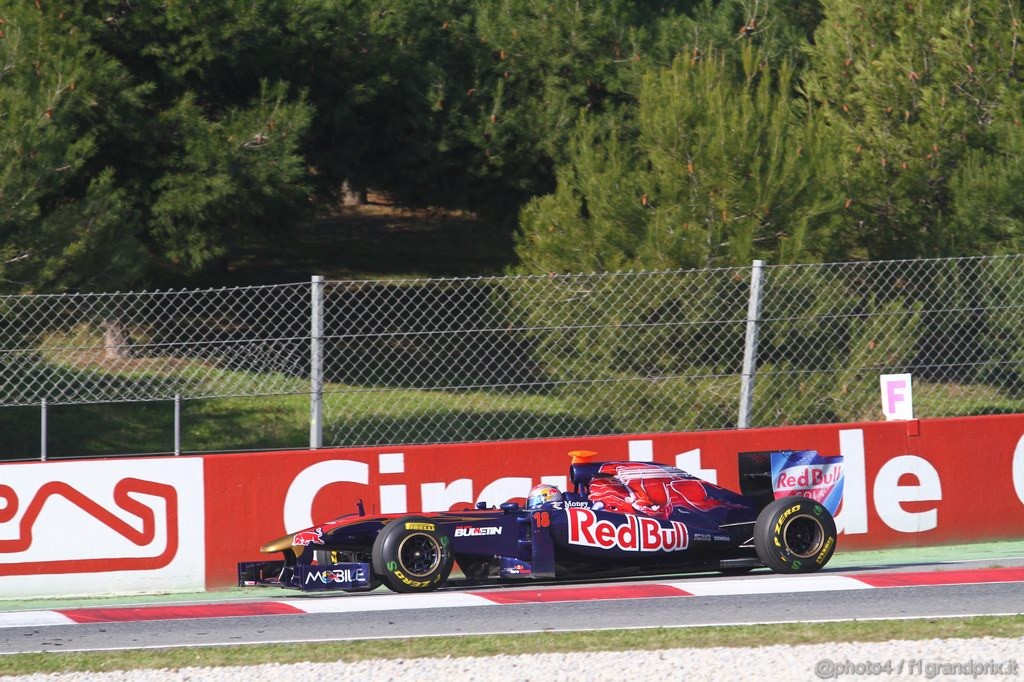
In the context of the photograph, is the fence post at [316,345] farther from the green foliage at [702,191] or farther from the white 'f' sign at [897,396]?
the green foliage at [702,191]

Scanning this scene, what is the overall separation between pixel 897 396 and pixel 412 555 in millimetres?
4088

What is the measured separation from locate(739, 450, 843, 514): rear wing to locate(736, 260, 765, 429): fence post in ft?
1.52

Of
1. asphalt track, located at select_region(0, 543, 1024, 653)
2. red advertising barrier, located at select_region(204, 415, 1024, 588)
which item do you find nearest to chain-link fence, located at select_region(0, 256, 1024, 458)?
red advertising barrier, located at select_region(204, 415, 1024, 588)

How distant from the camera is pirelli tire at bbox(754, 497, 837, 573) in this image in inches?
308

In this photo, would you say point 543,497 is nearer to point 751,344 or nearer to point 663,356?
point 751,344

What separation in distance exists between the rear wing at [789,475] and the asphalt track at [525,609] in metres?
0.60

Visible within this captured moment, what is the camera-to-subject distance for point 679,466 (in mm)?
9078

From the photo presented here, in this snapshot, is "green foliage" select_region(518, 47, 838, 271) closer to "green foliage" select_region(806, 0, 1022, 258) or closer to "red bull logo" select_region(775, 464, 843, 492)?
"green foliage" select_region(806, 0, 1022, 258)

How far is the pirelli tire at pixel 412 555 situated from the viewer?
24.4 ft

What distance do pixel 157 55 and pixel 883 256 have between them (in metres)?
9.15

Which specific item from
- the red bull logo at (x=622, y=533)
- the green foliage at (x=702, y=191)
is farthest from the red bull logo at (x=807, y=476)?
the green foliage at (x=702, y=191)

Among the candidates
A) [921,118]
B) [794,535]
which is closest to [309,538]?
[794,535]

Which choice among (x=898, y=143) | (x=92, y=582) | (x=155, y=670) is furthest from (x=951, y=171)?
(x=155, y=670)

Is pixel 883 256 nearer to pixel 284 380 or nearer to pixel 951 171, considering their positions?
pixel 951 171
